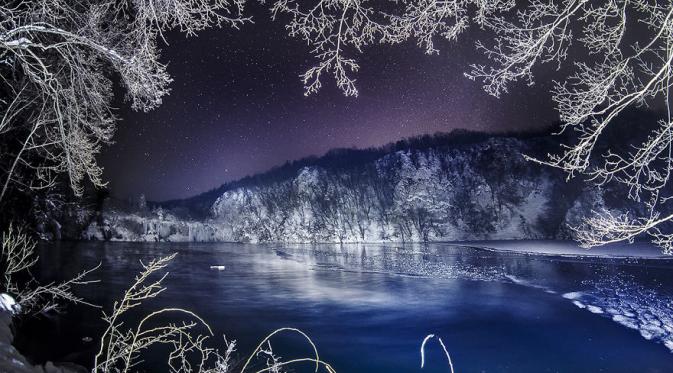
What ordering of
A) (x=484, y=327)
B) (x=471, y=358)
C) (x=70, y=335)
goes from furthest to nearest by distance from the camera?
(x=484, y=327) < (x=70, y=335) < (x=471, y=358)

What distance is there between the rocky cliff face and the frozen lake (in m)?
100

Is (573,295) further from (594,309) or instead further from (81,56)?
(81,56)

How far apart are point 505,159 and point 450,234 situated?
146 ft

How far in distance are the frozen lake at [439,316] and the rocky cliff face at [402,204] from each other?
100 meters

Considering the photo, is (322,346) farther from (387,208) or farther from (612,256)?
(387,208)

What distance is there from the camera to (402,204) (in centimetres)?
15862

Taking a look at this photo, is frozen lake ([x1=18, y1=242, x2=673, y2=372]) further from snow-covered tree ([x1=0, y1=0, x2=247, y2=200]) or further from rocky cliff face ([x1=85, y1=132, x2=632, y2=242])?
rocky cliff face ([x1=85, y1=132, x2=632, y2=242])

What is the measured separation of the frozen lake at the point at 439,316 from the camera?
13.6m

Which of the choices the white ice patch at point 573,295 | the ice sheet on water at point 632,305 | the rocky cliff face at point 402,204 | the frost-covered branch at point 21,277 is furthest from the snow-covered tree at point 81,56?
the rocky cliff face at point 402,204

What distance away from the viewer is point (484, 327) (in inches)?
701

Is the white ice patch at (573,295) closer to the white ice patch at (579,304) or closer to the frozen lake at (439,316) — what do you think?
the frozen lake at (439,316)

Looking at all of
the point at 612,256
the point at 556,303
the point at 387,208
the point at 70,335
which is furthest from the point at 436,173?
the point at 70,335

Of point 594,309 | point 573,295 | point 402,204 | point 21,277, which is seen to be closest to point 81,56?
point 21,277

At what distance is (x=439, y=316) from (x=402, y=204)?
140371mm
